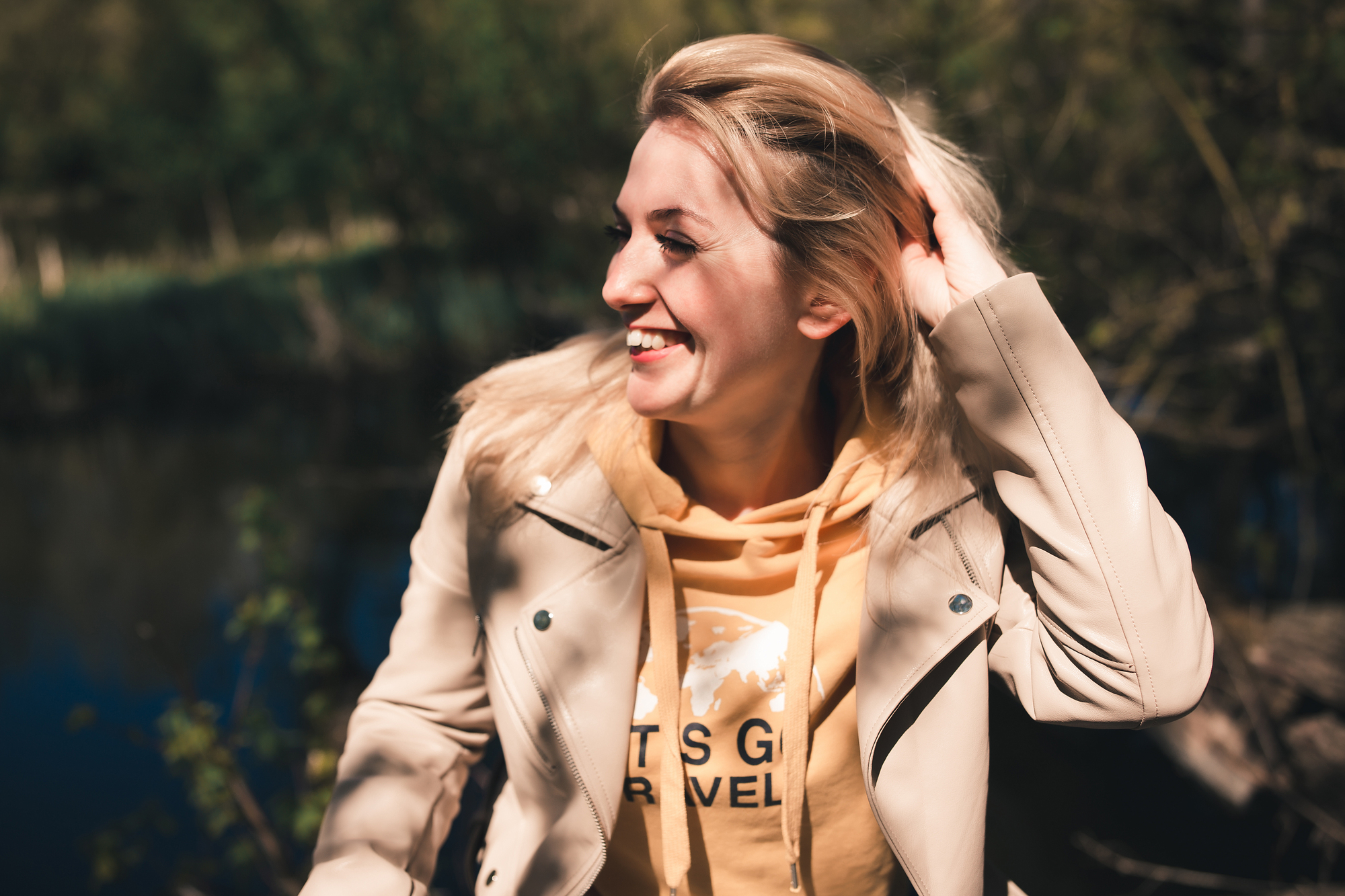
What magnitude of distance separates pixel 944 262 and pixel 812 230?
0.24 m

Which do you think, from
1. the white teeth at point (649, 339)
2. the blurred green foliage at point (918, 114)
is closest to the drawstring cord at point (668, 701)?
the white teeth at point (649, 339)

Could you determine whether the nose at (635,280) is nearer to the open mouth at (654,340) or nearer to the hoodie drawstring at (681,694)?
the open mouth at (654,340)

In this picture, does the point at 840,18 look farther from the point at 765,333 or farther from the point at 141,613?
the point at 141,613

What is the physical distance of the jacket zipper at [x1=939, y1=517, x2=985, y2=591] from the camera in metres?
1.53

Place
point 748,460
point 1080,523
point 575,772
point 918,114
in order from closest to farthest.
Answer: point 1080,523
point 575,772
point 748,460
point 918,114

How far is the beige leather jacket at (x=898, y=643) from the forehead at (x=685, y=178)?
0.42 meters

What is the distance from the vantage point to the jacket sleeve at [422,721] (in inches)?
59.2

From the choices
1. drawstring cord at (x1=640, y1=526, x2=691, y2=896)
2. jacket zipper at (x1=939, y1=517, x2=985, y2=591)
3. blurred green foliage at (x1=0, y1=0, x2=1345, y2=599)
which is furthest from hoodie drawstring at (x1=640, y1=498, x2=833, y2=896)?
blurred green foliage at (x1=0, y1=0, x2=1345, y2=599)

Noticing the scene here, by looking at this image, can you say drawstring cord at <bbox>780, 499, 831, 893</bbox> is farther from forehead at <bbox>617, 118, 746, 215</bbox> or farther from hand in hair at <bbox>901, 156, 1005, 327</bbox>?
forehead at <bbox>617, 118, 746, 215</bbox>

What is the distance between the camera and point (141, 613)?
17.4 ft

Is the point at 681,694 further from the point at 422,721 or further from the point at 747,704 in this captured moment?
the point at 422,721

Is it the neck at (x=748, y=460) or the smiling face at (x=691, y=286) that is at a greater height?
the smiling face at (x=691, y=286)

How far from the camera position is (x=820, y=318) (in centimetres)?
159

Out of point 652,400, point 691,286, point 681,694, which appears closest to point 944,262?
point 691,286
